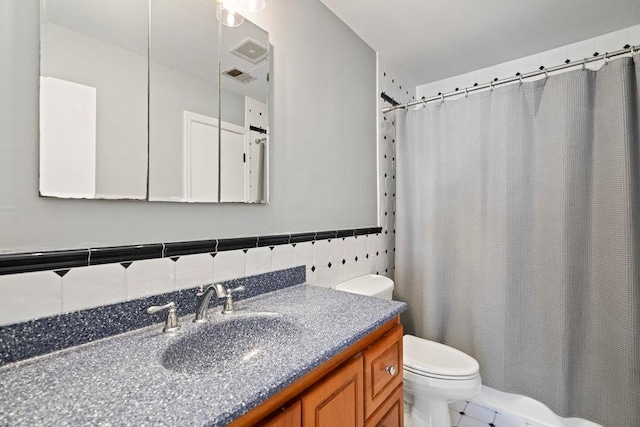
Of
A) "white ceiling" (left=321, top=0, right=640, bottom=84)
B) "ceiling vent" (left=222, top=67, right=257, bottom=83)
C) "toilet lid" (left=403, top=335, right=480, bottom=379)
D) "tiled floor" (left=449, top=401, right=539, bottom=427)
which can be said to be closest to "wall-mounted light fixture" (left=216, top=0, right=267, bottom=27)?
"ceiling vent" (left=222, top=67, right=257, bottom=83)

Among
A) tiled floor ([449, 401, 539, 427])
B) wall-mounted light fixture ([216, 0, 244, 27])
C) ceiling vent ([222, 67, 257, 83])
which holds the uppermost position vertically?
wall-mounted light fixture ([216, 0, 244, 27])

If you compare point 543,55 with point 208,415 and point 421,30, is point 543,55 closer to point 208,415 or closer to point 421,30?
point 421,30

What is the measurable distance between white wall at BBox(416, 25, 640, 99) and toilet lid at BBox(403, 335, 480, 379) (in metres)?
2.00

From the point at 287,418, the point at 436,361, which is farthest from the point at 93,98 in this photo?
the point at 436,361

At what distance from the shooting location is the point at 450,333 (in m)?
1.85

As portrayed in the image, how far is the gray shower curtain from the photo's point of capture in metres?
1.38

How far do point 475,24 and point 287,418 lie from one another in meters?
2.19

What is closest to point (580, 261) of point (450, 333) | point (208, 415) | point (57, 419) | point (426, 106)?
point (450, 333)

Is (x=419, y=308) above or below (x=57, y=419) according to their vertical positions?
below

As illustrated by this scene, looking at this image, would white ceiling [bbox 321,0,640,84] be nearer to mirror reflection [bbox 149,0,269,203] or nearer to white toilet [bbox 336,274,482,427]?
mirror reflection [bbox 149,0,269,203]

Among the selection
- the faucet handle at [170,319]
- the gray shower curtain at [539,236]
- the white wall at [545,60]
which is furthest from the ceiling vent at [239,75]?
the white wall at [545,60]

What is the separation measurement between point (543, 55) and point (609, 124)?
37.1 inches

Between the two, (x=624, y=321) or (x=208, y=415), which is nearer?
(x=208, y=415)

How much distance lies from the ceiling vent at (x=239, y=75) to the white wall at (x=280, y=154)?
0.42ft
